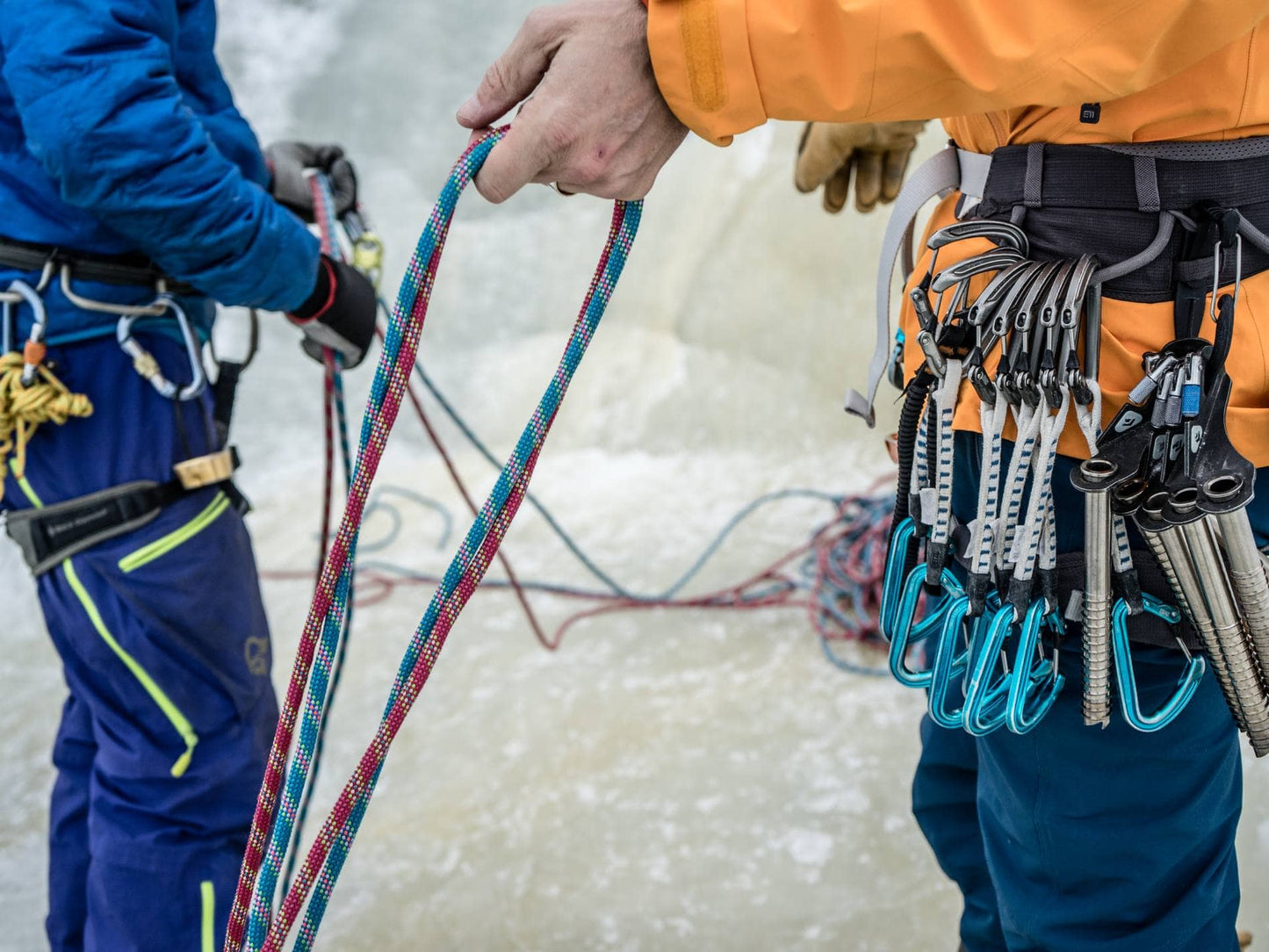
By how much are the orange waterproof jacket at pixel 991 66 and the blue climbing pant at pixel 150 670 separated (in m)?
0.90

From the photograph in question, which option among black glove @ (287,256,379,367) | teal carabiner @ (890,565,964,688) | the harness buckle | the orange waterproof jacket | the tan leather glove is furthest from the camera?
black glove @ (287,256,379,367)

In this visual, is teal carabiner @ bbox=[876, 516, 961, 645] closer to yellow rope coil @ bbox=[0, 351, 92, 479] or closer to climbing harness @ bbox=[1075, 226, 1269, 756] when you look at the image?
climbing harness @ bbox=[1075, 226, 1269, 756]

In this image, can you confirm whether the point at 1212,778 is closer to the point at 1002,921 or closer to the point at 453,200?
the point at 1002,921

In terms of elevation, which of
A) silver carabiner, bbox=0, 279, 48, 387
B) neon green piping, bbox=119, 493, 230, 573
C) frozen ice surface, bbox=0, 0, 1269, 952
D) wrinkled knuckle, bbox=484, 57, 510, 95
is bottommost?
frozen ice surface, bbox=0, 0, 1269, 952

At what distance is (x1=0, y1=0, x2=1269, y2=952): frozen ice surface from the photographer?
68.6 inches

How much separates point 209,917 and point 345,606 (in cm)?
62

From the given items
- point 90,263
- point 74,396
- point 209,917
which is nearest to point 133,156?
point 90,263

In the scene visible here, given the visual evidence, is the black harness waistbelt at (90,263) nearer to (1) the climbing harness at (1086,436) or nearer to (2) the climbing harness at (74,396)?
(2) the climbing harness at (74,396)

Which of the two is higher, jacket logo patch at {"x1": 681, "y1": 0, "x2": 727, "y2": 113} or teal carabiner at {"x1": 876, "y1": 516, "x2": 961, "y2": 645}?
jacket logo patch at {"x1": 681, "y1": 0, "x2": 727, "y2": 113}

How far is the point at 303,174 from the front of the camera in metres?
1.75

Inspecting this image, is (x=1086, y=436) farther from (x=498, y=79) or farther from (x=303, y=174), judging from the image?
(x=303, y=174)

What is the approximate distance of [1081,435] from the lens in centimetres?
85

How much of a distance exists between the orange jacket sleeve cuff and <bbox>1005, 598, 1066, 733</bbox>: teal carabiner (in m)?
0.44

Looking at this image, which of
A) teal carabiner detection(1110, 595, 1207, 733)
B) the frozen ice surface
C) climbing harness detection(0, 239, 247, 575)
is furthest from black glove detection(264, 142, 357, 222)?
teal carabiner detection(1110, 595, 1207, 733)
